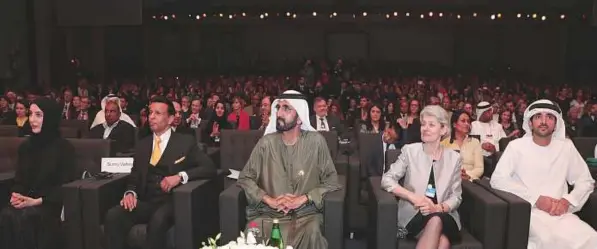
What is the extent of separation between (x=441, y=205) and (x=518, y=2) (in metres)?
17.8

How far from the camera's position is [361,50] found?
985 inches

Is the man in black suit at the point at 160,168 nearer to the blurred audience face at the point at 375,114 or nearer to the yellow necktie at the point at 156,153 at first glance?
the yellow necktie at the point at 156,153

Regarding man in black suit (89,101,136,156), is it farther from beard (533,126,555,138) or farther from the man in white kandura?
beard (533,126,555,138)

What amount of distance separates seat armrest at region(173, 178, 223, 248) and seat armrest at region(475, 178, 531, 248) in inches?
88.8

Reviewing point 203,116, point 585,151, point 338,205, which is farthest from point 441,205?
point 203,116

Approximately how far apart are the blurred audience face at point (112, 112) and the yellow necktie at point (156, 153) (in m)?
2.11

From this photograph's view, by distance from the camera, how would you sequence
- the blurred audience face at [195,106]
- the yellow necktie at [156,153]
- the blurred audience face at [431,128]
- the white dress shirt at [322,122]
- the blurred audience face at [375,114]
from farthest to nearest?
the blurred audience face at [195,106], the white dress shirt at [322,122], the blurred audience face at [375,114], the yellow necktie at [156,153], the blurred audience face at [431,128]

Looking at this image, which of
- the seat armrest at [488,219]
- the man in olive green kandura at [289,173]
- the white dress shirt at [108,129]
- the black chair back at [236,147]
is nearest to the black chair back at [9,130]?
the white dress shirt at [108,129]

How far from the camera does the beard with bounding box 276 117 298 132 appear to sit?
4617mm

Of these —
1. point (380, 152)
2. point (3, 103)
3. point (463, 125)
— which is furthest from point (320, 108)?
point (3, 103)

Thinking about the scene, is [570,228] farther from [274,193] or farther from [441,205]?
[274,193]

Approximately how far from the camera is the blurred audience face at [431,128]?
4.36 meters

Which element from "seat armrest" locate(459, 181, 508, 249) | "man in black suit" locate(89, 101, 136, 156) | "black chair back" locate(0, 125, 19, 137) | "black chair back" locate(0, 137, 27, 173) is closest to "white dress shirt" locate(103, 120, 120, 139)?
"man in black suit" locate(89, 101, 136, 156)

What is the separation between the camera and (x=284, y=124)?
182 inches
